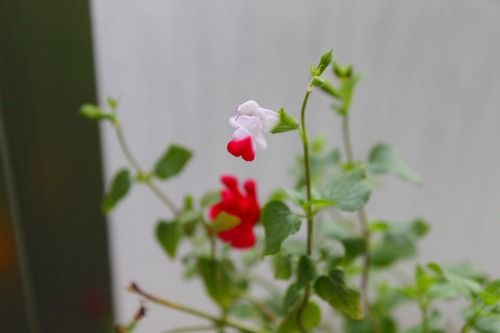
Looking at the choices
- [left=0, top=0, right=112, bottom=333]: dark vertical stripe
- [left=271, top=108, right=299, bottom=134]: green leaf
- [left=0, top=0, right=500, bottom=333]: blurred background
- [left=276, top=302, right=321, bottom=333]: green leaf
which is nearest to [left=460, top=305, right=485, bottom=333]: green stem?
[left=276, top=302, right=321, bottom=333]: green leaf

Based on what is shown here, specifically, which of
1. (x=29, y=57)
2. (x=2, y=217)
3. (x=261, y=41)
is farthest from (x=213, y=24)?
(x=2, y=217)

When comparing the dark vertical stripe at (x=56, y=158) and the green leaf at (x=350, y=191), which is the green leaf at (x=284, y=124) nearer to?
the green leaf at (x=350, y=191)

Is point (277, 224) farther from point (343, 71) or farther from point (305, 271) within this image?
point (343, 71)

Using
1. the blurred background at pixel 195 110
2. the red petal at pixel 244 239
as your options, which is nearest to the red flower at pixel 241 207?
the red petal at pixel 244 239

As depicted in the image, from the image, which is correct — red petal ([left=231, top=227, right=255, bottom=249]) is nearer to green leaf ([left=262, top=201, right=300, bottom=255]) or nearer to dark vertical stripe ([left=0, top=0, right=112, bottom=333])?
green leaf ([left=262, top=201, right=300, bottom=255])

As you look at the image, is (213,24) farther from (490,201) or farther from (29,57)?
(490,201)

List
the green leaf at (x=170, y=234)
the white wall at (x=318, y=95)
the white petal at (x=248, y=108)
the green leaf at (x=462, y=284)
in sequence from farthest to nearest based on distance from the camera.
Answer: the white wall at (x=318, y=95), the green leaf at (x=170, y=234), the green leaf at (x=462, y=284), the white petal at (x=248, y=108)

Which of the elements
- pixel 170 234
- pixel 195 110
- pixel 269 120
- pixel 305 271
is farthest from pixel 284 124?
pixel 195 110

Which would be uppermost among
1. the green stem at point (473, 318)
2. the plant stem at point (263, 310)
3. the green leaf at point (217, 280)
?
the green stem at point (473, 318)
